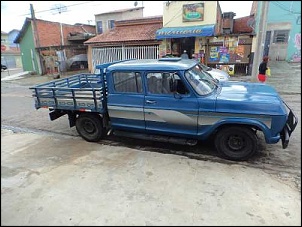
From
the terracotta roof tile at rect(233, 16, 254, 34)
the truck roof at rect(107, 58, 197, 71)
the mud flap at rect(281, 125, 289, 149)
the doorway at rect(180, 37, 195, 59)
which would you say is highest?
the terracotta roof tile at rect(233, 16, 254, 34)

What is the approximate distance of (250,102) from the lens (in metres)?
4.08

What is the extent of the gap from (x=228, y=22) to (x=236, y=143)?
60.1 feet

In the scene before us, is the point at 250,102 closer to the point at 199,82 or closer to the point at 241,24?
the point at 199,82

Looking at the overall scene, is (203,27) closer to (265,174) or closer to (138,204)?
(265,174)

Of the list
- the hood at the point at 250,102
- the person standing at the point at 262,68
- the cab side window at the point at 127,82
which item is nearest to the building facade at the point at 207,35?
the person standing at the point at 262,68

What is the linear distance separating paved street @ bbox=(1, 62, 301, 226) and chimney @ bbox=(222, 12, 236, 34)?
1563 centimetres

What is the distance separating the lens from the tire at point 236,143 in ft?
14.0

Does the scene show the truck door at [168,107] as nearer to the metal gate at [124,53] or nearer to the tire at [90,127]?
the tire at [90,127]

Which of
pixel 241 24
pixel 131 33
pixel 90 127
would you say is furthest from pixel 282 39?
pixel 90 127

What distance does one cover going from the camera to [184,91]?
446cm

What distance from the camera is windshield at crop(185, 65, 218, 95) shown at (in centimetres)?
445

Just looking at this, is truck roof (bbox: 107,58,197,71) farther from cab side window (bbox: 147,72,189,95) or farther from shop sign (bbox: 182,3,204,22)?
shop sign (bbox: 182,3,204,22)

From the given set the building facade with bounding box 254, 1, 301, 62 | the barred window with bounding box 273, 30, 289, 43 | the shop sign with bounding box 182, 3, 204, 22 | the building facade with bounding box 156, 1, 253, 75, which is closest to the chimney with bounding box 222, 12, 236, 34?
the building facade with bounding box 254, 1, 301, 62

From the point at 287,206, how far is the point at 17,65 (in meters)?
50.1
